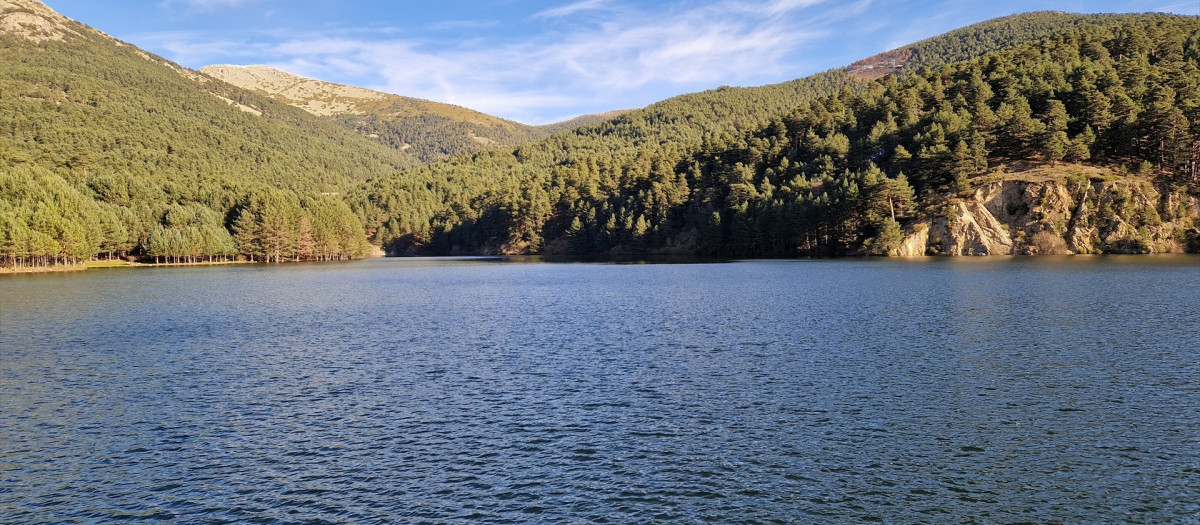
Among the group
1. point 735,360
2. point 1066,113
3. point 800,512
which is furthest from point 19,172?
point 1066,113

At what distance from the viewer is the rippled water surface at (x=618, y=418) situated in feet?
63.5

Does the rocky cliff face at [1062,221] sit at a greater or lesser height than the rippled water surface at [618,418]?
greater

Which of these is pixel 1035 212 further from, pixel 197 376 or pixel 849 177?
pixel 197 376

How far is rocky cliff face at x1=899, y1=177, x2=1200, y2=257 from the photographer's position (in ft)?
493

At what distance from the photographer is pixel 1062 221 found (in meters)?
156

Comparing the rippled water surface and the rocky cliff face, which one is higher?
the rocky cliff face

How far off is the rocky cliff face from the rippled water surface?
108506 mm

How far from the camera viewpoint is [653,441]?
24.9 m

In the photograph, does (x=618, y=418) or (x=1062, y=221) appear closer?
(x=618, y=418)

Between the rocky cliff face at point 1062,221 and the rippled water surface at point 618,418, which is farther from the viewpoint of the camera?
the rocky cliff face at point 1062,221

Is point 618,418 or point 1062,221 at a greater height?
point 1062,221

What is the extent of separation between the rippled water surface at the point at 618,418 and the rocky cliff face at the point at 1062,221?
10851 cm

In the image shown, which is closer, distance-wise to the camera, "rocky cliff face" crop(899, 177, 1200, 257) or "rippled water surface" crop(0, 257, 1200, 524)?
"rippled water surface" crop(0, 257, 1200, 524)

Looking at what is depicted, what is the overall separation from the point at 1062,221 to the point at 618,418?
551ft
